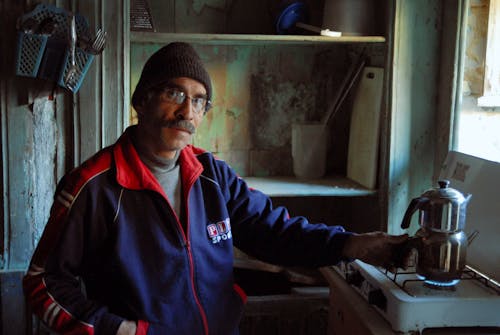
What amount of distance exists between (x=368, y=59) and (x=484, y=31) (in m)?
0.50

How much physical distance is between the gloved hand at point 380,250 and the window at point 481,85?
32.8 inches

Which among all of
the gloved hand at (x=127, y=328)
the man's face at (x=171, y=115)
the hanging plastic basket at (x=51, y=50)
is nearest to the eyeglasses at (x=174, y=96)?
the man's face at (x=171, y=115)

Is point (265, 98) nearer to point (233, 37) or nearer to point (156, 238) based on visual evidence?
point (233, 37)

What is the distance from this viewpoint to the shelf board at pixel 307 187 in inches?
97.4

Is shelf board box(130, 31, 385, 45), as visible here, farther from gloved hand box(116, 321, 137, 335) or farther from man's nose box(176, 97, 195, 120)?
gloved hand box(116, 321, 137, 335)

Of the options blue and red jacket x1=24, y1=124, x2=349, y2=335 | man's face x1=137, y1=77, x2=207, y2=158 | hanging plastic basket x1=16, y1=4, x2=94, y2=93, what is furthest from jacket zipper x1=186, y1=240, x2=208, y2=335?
hanging plastic basket x1=16, y1=4, x2=94, y2=93

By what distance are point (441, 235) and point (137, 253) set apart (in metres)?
0.78

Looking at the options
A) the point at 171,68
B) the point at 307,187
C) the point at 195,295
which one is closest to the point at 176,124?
the point at 171,68

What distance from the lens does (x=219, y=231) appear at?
1.63m

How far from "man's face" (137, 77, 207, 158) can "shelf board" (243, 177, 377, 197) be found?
3.12 feet

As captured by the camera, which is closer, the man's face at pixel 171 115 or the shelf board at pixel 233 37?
the man's face at pixel 171 115

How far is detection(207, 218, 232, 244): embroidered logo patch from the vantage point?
162 centimetres

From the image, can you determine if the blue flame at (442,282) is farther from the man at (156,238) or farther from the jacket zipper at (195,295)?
the jacket zipper at (195,295)

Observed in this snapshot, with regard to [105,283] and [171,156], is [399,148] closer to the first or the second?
[171,156]
